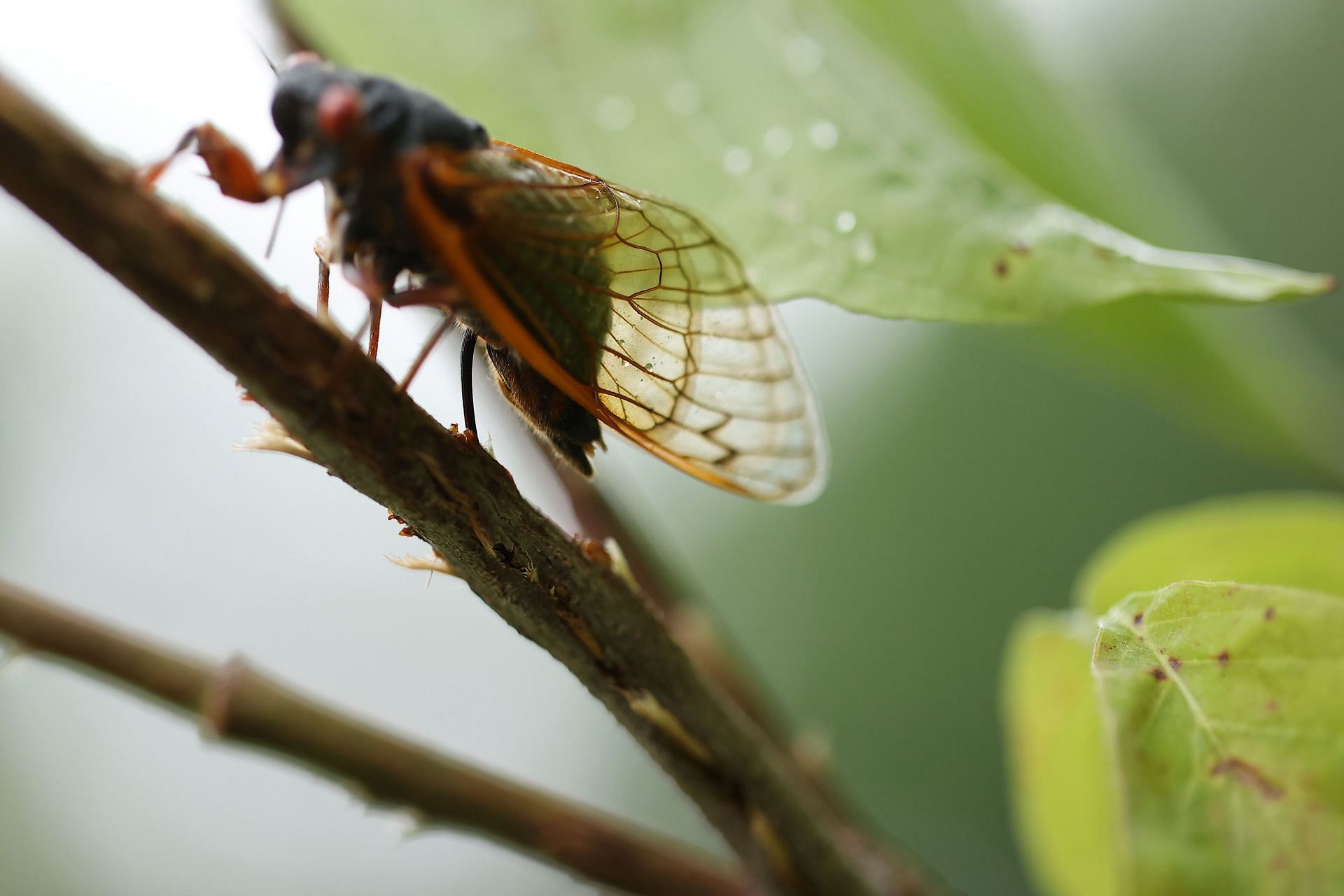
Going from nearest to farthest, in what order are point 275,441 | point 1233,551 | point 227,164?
point 275,441
point 227,164
point 1233,551

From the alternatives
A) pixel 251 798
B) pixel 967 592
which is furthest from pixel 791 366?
pixel 251 798

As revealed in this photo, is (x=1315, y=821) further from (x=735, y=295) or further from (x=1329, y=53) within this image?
(x=1329, y=53)

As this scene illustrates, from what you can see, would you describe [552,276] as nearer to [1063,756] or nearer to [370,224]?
[370,224]

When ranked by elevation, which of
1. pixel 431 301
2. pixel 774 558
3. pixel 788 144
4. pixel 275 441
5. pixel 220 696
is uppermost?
pixel 774 558

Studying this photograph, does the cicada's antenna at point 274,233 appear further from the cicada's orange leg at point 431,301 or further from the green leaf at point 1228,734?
the green leaf at point 1228,734

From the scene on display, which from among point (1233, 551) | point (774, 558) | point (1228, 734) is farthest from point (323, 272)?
point (774, 558)

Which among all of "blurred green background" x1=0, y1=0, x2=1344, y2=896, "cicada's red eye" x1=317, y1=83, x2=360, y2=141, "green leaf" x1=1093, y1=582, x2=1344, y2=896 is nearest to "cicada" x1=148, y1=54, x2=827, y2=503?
"cicada's red eye" x1=317, y1=83, x2=360, y2=141

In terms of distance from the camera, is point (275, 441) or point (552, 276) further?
point (552, 276)

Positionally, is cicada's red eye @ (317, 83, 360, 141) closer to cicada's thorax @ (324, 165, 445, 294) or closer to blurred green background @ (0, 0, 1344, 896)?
cicada's thorax @ (324, 165, 445, 294)
